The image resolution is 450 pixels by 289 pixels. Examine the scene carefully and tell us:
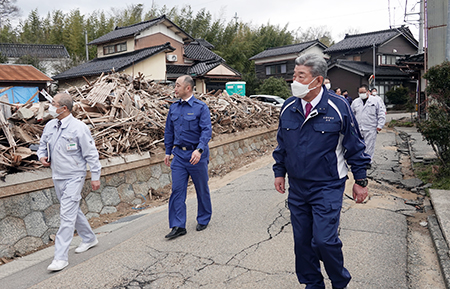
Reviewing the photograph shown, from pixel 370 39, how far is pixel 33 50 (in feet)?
111

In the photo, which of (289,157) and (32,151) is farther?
(32,151)

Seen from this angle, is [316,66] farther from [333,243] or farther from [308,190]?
[333,243]

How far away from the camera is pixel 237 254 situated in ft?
13.9

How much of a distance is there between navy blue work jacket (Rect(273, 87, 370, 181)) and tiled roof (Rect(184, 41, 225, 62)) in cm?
2733

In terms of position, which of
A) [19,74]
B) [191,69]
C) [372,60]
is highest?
[372,60]

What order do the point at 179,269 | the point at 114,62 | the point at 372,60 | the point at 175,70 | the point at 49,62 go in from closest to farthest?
the point at 179,269 → the point at 114,62 → the point at 175,70 → the point at 49,62 → the point at 372,60

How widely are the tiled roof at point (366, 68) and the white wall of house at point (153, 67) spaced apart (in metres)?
18.9

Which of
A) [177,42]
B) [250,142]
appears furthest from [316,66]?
[177,42]

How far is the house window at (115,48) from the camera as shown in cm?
2803

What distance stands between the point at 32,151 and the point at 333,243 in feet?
16.1

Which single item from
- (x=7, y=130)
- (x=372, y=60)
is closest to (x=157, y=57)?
(x=7, y=130)

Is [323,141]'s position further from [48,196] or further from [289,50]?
[289,50]

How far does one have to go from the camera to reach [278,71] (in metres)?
43.6

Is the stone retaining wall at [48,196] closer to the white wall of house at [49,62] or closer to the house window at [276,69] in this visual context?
the white wall of house at [49,62]
